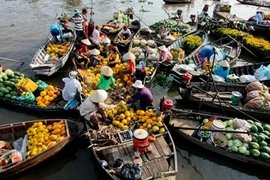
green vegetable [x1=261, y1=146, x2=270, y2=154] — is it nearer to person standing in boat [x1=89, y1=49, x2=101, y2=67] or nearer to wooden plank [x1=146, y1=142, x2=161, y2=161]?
wooden plank [x1=146, y1=142, x2=161, y2=161]

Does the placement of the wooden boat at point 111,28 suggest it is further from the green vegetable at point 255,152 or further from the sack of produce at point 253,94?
the green vegetable at point 255,152

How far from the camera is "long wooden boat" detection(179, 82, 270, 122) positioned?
35.0ft

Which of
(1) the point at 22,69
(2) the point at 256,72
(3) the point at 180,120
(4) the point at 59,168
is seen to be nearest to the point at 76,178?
(4) the point at 59,168

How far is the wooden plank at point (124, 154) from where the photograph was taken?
7.94 m

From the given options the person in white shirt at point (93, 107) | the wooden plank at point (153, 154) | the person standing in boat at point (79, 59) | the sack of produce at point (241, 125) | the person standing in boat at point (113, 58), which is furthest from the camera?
the person standing in boat at point (113, 58)

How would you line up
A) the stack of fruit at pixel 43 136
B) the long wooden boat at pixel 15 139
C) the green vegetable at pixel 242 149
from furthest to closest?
1. the green vegetable at pixel 242 149
2. the stack of fruit at pixel 43 136
3. the long wooden boat at pixel 15 139

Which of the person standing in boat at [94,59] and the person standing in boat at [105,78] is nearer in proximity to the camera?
the person standing in boat at [105,78]

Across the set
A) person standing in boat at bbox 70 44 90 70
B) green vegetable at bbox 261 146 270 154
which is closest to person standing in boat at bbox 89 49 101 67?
person standing in boat at bbox 70 44 90 70

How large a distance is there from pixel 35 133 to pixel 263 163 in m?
7.94

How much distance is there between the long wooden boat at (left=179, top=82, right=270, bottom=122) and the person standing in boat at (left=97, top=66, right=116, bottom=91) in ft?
11.1

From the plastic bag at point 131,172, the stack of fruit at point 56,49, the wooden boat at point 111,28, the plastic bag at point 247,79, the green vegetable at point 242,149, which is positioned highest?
the wooden boat at point 111,28

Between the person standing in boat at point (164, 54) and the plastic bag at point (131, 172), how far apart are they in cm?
790

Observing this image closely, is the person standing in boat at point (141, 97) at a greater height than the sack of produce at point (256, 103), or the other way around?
the person standing in boat at point (141, 97)

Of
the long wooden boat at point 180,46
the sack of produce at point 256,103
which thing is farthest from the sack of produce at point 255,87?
the long wooden boat at point 180,46
